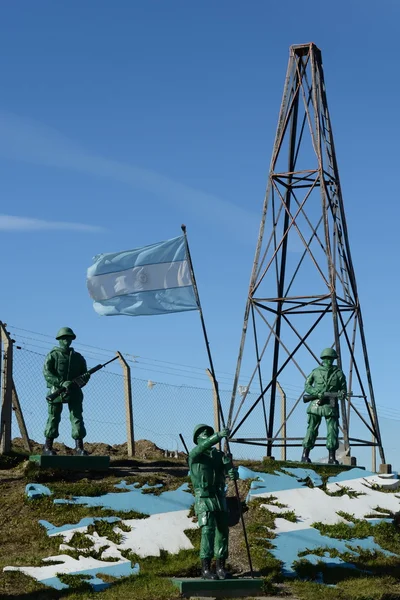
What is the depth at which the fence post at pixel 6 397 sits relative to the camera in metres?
18.8

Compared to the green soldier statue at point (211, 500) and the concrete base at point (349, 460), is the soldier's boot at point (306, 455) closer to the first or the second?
the concrete base at point (349, 460)

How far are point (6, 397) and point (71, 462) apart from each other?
2.30m

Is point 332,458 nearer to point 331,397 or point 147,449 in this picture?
point 331,397

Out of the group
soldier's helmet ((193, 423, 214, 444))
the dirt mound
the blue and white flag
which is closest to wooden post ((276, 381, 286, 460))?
the dirt mound

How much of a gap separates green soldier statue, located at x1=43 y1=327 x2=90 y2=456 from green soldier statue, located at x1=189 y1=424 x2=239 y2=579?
15.2 feet

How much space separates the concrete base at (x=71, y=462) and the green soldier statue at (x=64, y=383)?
0.25 metres

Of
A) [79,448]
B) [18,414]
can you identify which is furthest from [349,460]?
→ [18,414]

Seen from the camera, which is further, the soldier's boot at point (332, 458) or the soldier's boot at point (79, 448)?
the soldier's boot at point (332, 458)

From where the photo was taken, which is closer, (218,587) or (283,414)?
(218,587)

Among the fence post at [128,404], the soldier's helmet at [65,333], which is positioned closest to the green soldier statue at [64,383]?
the soldier's helmet at [65,333]

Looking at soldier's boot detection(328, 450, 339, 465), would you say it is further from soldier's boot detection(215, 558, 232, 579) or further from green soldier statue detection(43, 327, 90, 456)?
soldier's boot detection(215, 558, 232, 579)

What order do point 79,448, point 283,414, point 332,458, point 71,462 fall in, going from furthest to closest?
point 283,414 → point 332,458 → point 79,448 → point 71,462

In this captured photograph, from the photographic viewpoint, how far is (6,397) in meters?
18.8

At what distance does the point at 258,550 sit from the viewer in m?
15.0
